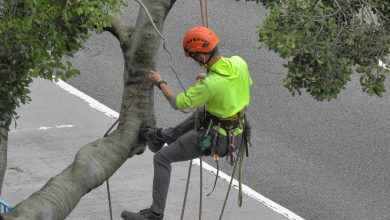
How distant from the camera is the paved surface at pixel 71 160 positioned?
15.0 meters

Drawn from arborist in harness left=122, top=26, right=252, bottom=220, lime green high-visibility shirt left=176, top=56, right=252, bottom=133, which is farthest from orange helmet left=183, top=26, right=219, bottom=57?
lime green high-visibility shirt left=176, top=56, right=252, bottom=133

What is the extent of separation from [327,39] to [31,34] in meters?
2.85

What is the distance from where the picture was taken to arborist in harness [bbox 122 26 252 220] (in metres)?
9.77

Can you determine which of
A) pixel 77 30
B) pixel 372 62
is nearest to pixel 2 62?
pixel 77 30

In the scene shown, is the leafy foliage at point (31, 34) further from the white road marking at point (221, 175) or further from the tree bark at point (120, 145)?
the white road marking at point (221, 175)

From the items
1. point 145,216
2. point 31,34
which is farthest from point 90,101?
point 31,34

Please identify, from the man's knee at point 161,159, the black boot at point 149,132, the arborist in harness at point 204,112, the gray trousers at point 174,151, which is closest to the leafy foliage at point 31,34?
the arborist in harness at point 204,112

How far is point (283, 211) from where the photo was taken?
15.0 m

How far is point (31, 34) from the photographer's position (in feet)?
26.1

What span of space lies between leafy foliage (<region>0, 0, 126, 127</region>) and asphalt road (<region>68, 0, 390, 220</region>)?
288 inches

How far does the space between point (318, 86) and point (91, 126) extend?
832 centimetres

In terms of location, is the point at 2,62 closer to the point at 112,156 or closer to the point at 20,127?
the point at 112,156

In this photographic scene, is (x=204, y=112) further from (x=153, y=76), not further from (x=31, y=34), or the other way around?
(x=31, y=34)

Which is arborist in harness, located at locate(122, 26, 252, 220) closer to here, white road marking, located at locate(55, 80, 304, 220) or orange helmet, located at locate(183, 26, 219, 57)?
orange helmet, located at locate(183, 26, 219, 57)
